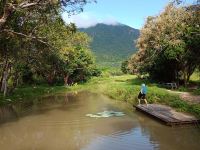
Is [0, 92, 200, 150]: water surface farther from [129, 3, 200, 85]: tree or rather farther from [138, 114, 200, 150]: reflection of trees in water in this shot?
[129, 3, 200, 85]: tree

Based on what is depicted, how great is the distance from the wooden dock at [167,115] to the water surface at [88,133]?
1.47 feet

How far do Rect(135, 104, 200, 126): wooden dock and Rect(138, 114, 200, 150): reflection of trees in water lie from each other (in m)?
0.44

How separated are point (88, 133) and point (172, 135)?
180 inches

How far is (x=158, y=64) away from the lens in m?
45.0

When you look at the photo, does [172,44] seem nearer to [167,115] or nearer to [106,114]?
[106,114]

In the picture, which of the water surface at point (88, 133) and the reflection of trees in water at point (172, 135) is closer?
the reflection of trees in water at point (172, 135)

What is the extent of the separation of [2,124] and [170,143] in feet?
38.2

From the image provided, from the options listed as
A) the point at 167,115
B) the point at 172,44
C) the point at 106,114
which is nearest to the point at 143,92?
the point at 106,114

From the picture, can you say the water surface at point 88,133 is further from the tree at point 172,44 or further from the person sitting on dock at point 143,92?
the tree at point 172,44

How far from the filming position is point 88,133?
2033 cm

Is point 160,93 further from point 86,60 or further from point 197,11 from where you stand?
point 86,60

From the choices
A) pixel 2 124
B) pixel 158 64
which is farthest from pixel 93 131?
pixel 158 64

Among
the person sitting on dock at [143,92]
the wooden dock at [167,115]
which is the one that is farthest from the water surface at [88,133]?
the person sitting on dock at [143,92]

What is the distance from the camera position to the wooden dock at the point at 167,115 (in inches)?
825
